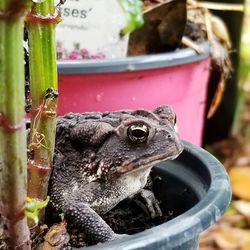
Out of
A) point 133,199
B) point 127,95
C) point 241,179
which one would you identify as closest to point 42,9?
point 133,199

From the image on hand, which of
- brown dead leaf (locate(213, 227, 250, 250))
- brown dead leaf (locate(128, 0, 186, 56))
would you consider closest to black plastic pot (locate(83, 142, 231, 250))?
brown dead leaf (locate(128, 0, 186, 56))

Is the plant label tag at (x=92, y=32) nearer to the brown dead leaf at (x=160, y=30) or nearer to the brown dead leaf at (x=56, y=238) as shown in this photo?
the brown dead leaf at (x=160, y=30)

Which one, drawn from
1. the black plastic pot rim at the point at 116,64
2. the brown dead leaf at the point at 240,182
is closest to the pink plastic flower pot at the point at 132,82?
the black plastic pot rim at the point at 116,64

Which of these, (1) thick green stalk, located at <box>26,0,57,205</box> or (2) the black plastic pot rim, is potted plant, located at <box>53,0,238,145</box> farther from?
(1) thick green stalk, located at <box>26,0,57,205</box>

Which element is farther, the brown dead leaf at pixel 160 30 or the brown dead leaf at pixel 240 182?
the brown dead leaf at pixel 240 182

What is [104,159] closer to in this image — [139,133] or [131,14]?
[139,133]

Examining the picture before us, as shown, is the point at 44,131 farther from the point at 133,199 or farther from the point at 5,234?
the point at 133,199
